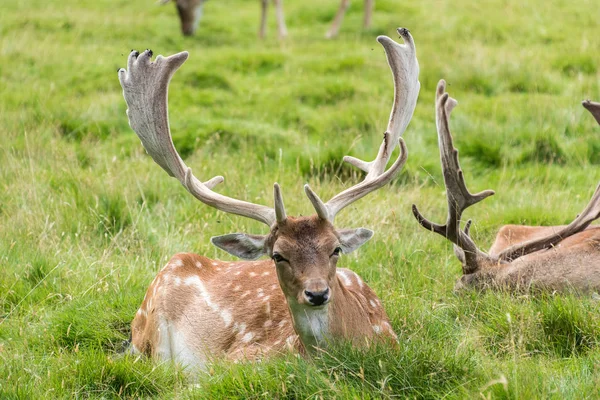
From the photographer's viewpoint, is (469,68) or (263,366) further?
(469,68)

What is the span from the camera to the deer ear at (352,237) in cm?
422

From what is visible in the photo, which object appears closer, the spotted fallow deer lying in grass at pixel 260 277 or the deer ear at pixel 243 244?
the spotted fallow deer lying in grass at pixel 260 277

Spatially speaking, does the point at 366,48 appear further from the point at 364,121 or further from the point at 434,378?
the point at 434,378

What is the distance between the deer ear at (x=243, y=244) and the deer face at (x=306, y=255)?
0.01 metres

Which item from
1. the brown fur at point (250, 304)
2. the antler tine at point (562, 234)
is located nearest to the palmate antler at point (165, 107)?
the brown fur at point (250, 304)

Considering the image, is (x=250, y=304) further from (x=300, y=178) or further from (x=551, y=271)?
(x=300, y=178)

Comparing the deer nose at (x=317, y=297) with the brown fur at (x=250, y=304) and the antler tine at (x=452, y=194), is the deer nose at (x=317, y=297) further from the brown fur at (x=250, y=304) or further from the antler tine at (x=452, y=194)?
the antler tine at (x=452, y=194)

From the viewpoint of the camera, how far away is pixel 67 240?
5.85 metres

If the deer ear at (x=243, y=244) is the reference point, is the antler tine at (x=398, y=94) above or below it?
above

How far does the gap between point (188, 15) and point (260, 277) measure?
30.2 ft

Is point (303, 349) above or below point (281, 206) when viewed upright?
below

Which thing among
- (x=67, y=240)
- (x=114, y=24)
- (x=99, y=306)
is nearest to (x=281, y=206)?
(x=99, y=306)

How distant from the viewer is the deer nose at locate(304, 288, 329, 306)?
3.76 m

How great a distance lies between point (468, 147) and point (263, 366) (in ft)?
15.2
